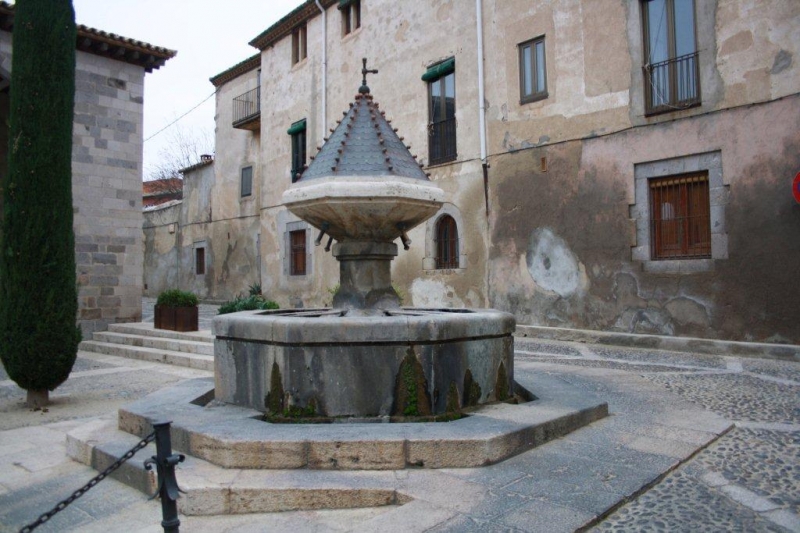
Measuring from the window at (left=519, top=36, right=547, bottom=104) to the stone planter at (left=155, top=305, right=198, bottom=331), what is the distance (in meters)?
7.03

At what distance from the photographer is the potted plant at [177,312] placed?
10.4 meters

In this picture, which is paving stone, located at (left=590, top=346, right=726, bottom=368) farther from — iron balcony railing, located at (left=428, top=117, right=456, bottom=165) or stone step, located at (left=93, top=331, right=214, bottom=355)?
stone step, located at (left=93, top=331, right=214, bottom=355)

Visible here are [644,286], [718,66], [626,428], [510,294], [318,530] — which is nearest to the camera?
[318,530]

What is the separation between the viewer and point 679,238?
908 centimetres

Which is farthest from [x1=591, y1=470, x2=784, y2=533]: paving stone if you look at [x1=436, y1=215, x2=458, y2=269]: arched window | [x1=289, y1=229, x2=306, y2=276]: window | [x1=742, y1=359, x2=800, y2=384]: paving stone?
[x1=289, y1=229, x2=306, y2=276]: window

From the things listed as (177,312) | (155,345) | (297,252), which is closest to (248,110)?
(297,252)

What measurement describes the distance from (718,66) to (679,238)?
2488 mm

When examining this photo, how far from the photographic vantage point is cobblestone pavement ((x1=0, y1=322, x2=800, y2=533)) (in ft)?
8.30

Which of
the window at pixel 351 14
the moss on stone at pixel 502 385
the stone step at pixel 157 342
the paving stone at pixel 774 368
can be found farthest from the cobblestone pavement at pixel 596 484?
the window at pixel 351 14

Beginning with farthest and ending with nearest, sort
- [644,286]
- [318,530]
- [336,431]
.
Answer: [644,286], [336,431], [318,530]

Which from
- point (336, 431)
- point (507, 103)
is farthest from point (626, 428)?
point (507, 103)

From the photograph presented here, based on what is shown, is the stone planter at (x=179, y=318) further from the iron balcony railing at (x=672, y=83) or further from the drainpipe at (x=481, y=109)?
the iron balcony railing at (x=672, y=83)

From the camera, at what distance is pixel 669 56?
915cm

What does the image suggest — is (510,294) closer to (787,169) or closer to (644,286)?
(644,286)
